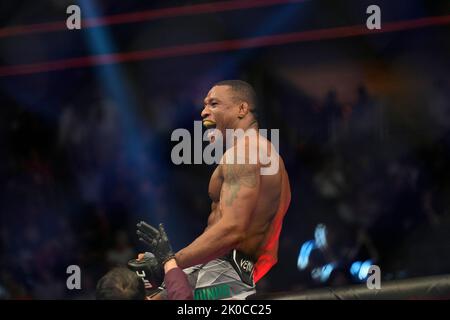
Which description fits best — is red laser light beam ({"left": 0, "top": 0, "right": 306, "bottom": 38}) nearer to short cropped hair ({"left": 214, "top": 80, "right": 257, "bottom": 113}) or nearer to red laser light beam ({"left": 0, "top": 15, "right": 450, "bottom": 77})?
red laser light beam ({"left": 0, "top": 15, "right": 450, "bottom": 77})

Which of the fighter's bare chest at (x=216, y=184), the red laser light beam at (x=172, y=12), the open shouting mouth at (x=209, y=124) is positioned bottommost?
the fighter's bare chest at (x=216, y=184)

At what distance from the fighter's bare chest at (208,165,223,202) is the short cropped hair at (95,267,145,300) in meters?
0.66

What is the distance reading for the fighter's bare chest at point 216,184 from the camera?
425cm

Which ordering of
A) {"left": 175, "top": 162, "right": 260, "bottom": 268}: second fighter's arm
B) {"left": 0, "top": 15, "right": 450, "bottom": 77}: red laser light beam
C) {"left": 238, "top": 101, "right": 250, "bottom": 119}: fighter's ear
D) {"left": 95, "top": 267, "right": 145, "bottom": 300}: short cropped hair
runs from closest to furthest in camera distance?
{"left": 175, "top": 162, "right": 260, "bottom": 268}: second fighter's arm
{"left": 95, "top": 267, "right": 145, "bottom": 300}: short cropped hair
{"left": 238, "top": 101, "right": 250, "bottom": 119}: fighter's ear
{"left": 0, "top": 15, "right": 450, "bottom": 77}: red laser light beam

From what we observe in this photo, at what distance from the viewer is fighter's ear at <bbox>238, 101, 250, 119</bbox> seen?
4270 millimetres

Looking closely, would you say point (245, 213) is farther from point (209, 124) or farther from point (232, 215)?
point (209, 124)

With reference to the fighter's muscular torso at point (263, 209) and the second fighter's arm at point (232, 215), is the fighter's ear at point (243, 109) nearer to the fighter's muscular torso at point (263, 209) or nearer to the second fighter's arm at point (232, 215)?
the fighter's muscular torso at point (263, 209)

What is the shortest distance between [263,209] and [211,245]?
1.21ft

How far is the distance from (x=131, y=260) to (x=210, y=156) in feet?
2.63

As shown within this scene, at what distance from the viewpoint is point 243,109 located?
4.29 metres

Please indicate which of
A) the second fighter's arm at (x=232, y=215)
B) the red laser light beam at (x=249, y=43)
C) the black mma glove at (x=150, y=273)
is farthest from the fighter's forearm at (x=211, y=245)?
the red laser light beam at (x=249, y=43)

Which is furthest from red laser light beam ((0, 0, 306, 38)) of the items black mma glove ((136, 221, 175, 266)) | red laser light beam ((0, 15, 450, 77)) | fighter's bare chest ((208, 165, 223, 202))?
black mma glove ((136, 221, 175, 266))
